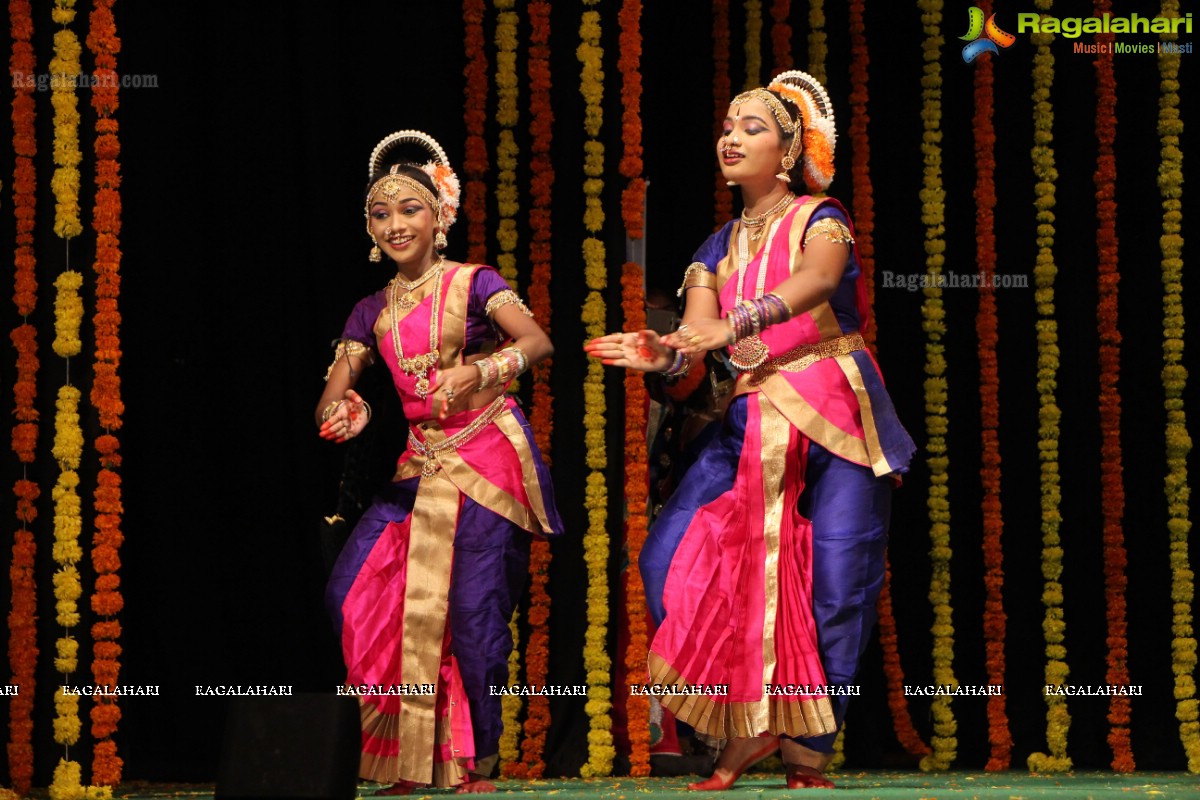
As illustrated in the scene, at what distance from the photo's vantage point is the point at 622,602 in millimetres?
5164

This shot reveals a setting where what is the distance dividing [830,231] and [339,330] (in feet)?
5.59

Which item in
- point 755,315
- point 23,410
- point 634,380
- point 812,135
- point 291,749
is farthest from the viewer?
point 634,380

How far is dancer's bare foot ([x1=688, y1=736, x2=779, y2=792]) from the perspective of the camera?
4.12 meters

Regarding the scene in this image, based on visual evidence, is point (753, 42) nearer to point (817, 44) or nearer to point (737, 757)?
point (817, 44)

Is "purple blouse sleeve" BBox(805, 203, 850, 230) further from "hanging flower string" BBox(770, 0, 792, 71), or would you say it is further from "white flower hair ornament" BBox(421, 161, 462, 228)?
"hanging flower string" BBox(770, 0, 792, 71)

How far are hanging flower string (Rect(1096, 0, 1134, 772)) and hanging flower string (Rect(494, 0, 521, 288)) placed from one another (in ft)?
6.00

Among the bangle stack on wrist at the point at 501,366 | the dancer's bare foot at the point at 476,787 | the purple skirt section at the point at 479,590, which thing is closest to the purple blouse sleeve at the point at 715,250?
the bangle stack on wrist at the point at 501,366

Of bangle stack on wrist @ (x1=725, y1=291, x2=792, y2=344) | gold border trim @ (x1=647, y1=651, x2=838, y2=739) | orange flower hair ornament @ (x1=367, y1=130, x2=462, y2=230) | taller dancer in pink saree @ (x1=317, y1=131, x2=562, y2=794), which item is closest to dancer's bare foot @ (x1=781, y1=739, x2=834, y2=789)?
gold border trim @ (x1=647, y1=651, x2=838, y2=739)

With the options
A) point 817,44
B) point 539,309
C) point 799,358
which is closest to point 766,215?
point 799,358

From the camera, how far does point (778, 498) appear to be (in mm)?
4145

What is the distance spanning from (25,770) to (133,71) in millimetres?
2025

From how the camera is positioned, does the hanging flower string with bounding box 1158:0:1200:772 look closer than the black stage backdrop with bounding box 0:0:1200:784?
No

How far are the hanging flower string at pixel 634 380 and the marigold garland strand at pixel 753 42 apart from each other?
43 centimetres

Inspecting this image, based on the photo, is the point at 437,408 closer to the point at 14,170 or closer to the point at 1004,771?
the point at 14,170
